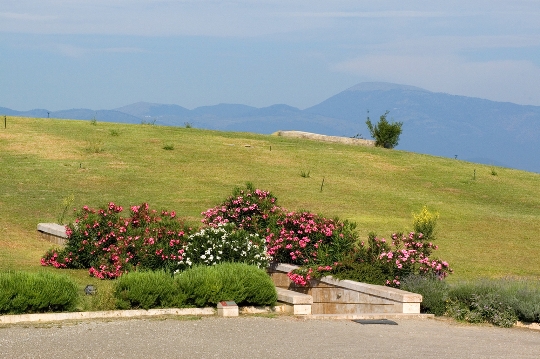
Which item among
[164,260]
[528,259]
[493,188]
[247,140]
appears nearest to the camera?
[164,260]

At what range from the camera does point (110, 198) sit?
91.0 ft

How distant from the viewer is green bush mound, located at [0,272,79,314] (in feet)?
37.9

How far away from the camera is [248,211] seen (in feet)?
58.3

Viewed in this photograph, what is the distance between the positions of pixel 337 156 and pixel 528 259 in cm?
1817

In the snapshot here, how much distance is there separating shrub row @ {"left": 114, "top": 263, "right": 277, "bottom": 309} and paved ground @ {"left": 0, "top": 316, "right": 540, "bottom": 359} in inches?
28.5

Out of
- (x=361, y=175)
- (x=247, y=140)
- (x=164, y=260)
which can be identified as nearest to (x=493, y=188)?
(x=361, y=175)

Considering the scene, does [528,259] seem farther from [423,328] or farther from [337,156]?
[337,156]

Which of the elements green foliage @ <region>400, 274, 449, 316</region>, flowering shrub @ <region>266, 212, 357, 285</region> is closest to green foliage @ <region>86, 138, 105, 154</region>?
flowering shrub @ <region>266, 212, 357, 285</region>

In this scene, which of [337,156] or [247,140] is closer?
[337,156]

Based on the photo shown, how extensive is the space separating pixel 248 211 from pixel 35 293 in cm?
676

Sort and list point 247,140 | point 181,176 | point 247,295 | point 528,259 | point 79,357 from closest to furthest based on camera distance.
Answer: point 79,357 < point 247,295 < point 528,259 < point 181,176 < point 247,140

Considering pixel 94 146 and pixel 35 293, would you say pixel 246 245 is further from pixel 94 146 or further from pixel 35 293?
pixel 94 146

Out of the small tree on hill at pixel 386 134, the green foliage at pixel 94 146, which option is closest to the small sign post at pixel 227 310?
the green foliage at pixel 94 146

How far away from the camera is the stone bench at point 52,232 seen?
21.2 meters
